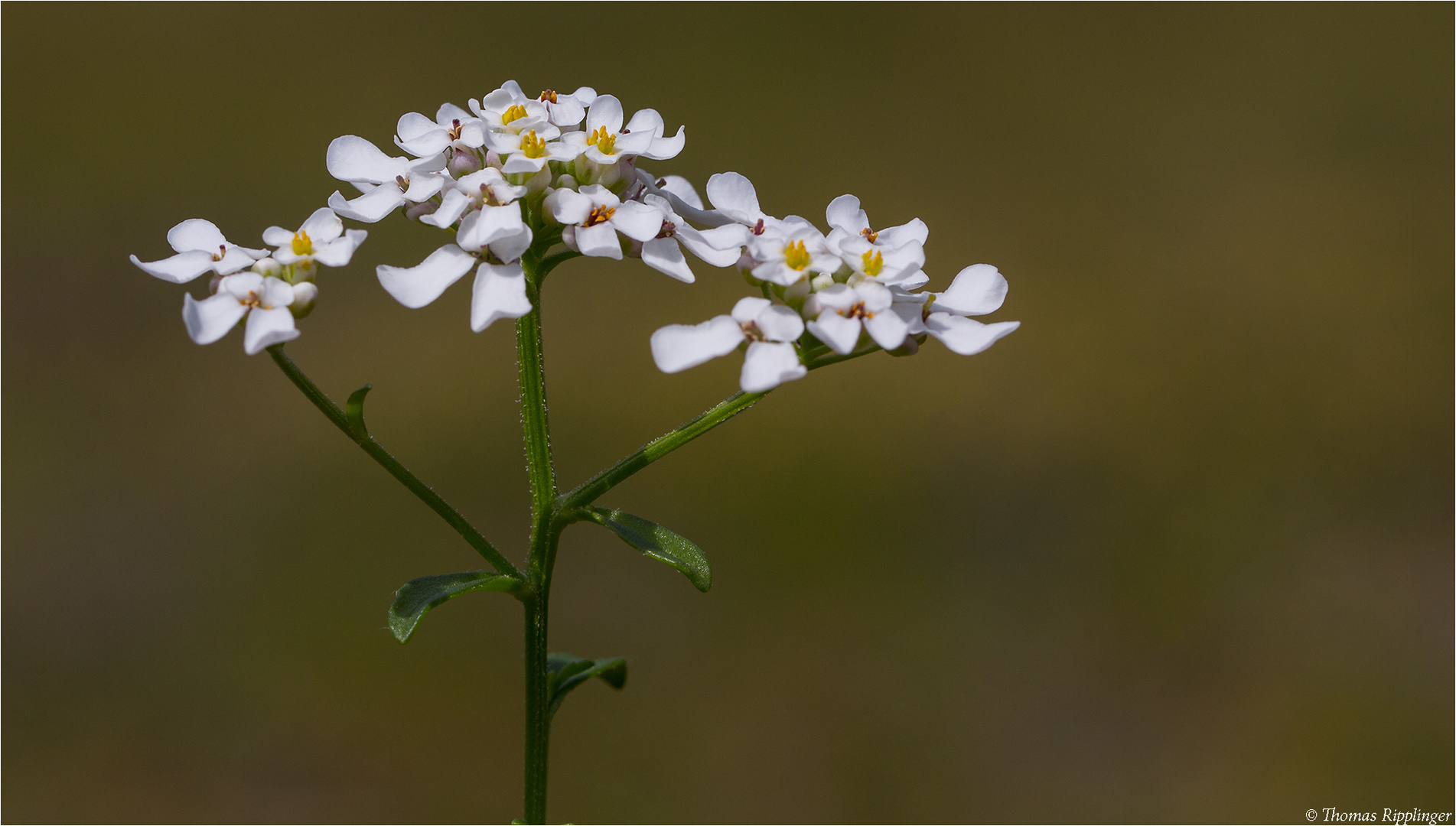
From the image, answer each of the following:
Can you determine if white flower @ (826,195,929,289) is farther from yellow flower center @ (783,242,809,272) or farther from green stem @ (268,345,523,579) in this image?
green stem @ (268,345,523,579)

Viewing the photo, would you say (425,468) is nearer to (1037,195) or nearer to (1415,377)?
(1037,195)

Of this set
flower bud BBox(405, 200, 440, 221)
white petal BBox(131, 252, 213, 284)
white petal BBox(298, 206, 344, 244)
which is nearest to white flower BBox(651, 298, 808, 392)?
flower bud BBox(405, 200, 440, 221)

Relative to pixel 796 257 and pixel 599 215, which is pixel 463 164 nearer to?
pixel 599 215

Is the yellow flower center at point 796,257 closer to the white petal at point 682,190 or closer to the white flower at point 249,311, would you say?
the white petal at point 682,190

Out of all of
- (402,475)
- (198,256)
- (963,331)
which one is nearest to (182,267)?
(198,256)

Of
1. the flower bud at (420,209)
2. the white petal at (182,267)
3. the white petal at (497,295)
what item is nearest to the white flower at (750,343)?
the white petal at (497,295)

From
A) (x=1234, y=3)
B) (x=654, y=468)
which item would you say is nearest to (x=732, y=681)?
(x=654, y=468)
